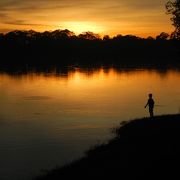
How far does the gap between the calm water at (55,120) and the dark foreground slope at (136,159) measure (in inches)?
89.4

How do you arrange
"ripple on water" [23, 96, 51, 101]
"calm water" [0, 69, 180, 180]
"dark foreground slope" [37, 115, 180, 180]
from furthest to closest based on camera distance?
1. "ripple on water" [23, 96, 51, 101]
2. "calm water" [0, 69, 180, 180]
3. "dark foreground slope" [37, 115, 180, 180]

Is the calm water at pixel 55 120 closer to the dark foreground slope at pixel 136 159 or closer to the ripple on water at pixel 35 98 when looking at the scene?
the ripple on water at pixel 35 98

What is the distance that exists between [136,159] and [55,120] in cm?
1879

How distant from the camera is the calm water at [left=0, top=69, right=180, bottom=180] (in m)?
21.7

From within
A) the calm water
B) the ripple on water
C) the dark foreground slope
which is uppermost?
the dark foreground slope

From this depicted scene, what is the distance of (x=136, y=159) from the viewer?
16.6m

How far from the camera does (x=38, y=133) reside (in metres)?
28.9

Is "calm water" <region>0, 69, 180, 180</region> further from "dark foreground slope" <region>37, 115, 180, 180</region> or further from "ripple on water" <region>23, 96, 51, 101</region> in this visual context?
"dark foreground slope" <region>37, 115, 180, 180</region>

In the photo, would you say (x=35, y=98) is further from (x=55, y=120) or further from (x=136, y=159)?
(x=136, y=159)

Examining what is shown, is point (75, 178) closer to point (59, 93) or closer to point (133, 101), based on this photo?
point (133, 101)

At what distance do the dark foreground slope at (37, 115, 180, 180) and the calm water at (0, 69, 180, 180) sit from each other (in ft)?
7.45

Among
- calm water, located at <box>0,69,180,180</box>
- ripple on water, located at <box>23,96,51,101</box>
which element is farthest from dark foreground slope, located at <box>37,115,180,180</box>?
ripple on water, located at <box>23,96,51,101</box>

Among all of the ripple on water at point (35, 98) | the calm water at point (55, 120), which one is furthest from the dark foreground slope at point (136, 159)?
the ripple on water at point (35, 98)

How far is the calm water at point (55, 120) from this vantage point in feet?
71.2
